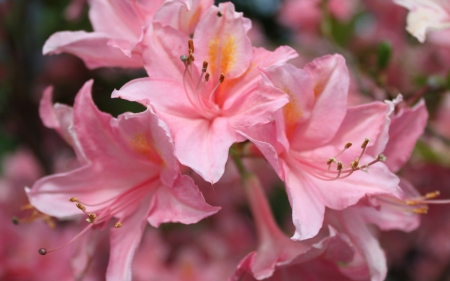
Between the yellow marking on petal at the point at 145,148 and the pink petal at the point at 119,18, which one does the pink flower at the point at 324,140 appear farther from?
the pink petal at the point at 119,18

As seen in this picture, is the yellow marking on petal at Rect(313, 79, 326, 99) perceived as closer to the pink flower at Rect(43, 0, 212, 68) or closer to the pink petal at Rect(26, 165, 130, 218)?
the pink flower at Rect(43, 0, 212, 68)

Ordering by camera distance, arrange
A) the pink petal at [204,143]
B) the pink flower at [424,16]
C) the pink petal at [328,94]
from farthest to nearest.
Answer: the pink flower at [424,16]
the pink petal at [328,94]
the pink petal at [204,143]

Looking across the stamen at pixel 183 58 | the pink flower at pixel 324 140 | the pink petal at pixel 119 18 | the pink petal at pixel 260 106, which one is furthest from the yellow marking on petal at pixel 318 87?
the pink petal at pixel 119 18

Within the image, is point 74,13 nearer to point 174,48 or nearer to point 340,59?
point 174,48

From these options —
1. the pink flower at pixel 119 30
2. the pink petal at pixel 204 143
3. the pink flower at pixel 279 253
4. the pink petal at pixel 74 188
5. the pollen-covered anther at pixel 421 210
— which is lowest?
the pink flower at pixel 279 253

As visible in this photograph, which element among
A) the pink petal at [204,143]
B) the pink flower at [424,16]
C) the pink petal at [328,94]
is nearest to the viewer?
the pink petal at [204,143]

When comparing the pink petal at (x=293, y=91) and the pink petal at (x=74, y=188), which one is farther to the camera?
the pink petal at (x=74, y=188)

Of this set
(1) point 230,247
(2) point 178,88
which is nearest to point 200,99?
(2) point 178,88
